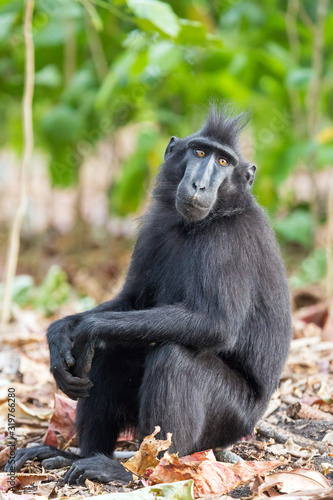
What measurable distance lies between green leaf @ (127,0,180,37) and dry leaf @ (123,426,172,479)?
334cm

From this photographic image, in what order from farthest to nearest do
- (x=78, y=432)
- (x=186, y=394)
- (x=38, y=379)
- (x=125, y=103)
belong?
(x=125, y=103) < (x=38, y=379) < (x=78, y=432) < (x=186, y=394)

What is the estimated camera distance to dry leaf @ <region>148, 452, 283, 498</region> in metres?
3.08

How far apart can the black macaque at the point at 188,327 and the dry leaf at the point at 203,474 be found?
1.02 feet

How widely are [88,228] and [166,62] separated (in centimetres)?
512

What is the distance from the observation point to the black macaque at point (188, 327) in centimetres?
352

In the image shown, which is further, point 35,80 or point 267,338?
point 35,80

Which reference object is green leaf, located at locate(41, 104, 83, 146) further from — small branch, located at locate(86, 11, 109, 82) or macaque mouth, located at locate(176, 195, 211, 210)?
macaque mouth, located at locate(176, 195, 211, 210)

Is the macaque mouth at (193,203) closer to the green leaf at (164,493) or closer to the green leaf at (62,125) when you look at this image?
the green leaf at (164,493)

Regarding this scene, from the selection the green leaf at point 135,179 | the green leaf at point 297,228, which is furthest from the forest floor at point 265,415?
the green leaf at point 135,179

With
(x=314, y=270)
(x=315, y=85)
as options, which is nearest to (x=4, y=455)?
(x=314, y=270)

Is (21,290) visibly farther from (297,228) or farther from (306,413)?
(306,413)

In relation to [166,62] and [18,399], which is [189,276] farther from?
[166,62]

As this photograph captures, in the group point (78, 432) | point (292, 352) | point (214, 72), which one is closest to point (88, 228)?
point (214, 72)

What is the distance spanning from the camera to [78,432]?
4102mm
